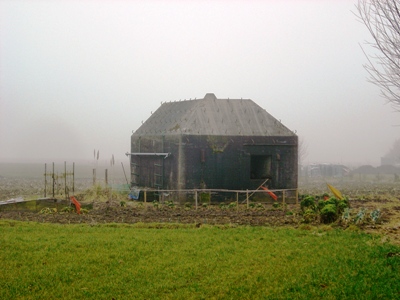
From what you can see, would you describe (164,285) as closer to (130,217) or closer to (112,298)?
(112,298)

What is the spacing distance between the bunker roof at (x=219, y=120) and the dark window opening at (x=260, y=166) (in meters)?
1.49

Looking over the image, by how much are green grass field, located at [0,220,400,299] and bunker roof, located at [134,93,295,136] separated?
10817 millimetres

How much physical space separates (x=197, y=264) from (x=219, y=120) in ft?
51.8

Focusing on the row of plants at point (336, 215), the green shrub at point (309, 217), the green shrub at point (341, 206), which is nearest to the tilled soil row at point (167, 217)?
the green shrub at point (309, 217)

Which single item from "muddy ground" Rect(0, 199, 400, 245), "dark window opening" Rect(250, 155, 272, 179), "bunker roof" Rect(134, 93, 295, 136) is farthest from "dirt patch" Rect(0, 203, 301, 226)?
"dark window opening" Rect(250, 155, 272, 179)

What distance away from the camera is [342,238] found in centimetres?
1378

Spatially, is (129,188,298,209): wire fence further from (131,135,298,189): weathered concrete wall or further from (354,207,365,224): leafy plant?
(354,207,365,224): leafy plant

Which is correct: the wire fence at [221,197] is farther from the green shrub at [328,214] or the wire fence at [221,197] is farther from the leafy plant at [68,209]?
the green shrub at [328,214]

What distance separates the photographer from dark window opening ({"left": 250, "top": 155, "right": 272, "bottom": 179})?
26547mm

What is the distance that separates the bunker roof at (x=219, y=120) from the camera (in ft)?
84.6

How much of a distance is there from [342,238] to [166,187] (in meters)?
13.5

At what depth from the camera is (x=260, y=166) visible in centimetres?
2734

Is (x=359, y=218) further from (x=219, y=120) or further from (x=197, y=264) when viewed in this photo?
(x=219, y=120)

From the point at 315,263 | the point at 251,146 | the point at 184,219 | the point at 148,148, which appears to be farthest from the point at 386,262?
the point at 148,148
